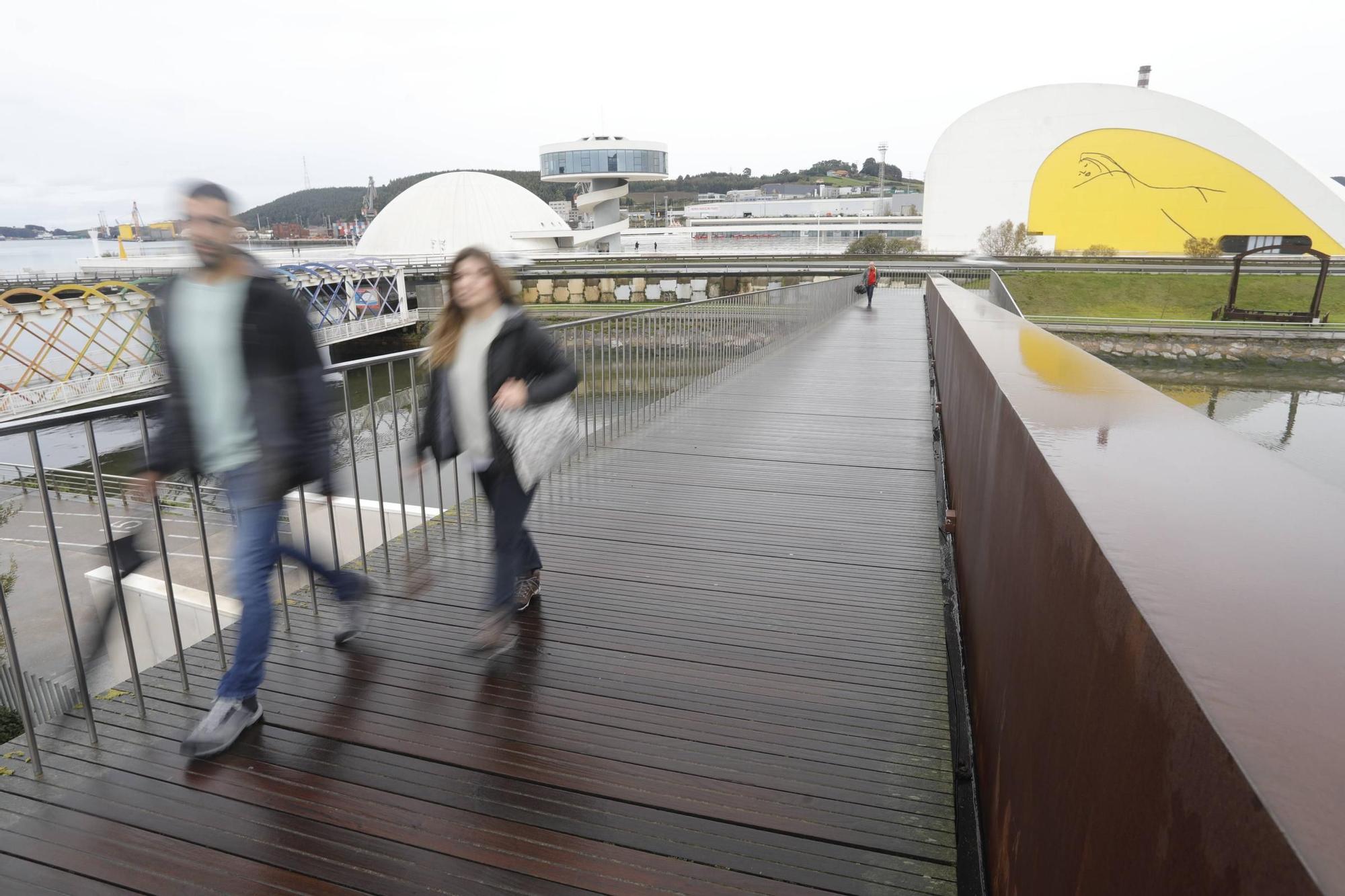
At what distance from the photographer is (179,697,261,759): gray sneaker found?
2.90 m

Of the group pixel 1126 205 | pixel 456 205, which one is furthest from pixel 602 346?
pixel 456 205

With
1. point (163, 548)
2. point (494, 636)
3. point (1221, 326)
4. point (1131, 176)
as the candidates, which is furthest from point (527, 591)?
point (1131, 176)

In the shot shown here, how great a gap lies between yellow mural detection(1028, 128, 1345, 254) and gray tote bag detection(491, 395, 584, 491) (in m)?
70.9

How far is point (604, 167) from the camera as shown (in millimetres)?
87688

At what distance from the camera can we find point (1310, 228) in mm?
62250

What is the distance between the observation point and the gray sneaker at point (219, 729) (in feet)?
9.52

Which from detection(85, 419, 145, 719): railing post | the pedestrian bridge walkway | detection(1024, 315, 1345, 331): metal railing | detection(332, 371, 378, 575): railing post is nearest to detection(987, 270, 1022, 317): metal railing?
the pedestrian bridge walkway

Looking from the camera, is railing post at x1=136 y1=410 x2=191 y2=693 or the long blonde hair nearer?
railing post at x1=136 y1=410 x2=191 y2=693

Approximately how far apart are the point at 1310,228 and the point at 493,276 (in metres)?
79.1

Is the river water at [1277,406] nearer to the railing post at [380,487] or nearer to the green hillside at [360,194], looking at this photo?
the railing post at [380,487]

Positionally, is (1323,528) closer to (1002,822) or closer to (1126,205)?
(1002,822)

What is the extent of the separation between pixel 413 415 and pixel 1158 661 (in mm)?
4743

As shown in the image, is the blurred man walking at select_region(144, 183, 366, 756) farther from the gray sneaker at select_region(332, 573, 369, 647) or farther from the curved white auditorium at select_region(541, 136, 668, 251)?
the curved white auditorium at select_region(541, 136, 668, 251)

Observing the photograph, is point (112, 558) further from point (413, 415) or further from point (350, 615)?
point (413, 415)
